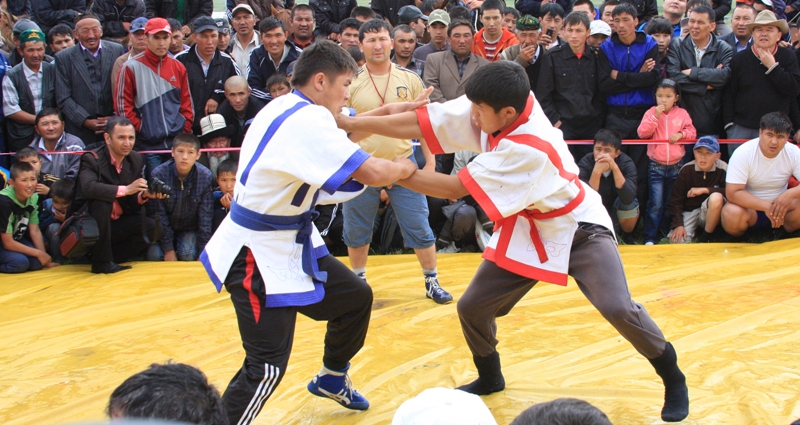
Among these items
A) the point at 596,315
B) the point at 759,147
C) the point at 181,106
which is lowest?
the point at 596,315

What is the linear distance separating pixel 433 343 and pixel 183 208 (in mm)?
2637

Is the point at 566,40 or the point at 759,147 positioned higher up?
the point at 566,40

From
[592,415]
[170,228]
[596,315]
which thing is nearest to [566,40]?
[596,315]

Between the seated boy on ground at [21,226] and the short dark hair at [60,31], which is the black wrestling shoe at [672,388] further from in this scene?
the short dark hair at [60,31]

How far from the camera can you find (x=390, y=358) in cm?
385

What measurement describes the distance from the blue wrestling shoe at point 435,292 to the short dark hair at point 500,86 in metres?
1.83

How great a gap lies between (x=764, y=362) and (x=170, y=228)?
413 cm

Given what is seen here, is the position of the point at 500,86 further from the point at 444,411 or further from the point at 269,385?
the point at 444,411

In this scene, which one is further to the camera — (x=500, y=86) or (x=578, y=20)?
(x=578, y=20)

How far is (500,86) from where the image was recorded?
2898mm

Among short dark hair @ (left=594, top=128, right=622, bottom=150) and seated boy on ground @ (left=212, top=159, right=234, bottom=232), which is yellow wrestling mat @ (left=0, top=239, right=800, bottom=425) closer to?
seated boy on ground @ (left=212, top=159, right=234, bottom=232)

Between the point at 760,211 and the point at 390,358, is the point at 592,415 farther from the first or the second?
the point at 760,211

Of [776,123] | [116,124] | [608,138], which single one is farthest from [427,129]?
[776,123]

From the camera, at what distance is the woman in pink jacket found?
6.17 m
